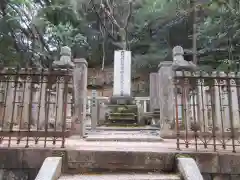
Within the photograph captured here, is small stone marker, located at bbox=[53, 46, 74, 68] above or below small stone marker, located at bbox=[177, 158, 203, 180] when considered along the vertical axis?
above

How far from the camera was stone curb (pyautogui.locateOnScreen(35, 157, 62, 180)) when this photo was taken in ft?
8.76

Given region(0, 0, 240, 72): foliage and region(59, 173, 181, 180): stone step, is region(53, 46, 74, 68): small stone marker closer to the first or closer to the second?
region(59, 173, 181, 180): stone step

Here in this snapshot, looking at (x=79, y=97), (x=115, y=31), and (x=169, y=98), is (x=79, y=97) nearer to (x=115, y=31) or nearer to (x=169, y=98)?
(x=169, y=98)

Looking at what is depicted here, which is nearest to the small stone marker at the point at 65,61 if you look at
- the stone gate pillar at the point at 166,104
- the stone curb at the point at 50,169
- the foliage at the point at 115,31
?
the stone gate pillar at the point at 166,104

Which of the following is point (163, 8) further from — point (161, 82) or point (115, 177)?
point (115, 177)

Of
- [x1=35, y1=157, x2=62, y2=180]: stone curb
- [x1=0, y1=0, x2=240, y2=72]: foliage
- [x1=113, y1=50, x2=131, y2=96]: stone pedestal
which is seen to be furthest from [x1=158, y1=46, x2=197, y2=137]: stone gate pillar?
[x1=0, y1=0, x2=240, y2=72]: foliage

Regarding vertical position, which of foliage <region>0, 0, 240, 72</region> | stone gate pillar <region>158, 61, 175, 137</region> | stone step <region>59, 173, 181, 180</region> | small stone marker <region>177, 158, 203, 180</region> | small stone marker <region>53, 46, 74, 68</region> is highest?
foliage <region>0, 0, 240, 72</region>

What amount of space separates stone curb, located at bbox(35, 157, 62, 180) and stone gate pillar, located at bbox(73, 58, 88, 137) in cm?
250

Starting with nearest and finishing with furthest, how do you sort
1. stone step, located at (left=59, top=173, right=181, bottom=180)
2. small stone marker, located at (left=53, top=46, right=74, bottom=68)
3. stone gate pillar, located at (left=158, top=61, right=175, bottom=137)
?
stone step, located at (left=59, top=173, right=181, bottom=180) → stone gate pillar, located at (left=158, top=61, right=175, bottom=137) → small stone marker, located at (left=53, top=46, right=74, bottom=68)

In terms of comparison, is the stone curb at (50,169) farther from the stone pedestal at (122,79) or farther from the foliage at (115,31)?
the foliage at (115,31)

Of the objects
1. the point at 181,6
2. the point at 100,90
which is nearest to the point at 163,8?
the point at 181,6

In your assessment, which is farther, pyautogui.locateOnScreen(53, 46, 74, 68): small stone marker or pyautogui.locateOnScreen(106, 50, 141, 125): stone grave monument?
pyautogui.locateOnScreen(106, 50, 141, 125): stone grave monument

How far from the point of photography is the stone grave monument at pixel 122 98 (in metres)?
9.85

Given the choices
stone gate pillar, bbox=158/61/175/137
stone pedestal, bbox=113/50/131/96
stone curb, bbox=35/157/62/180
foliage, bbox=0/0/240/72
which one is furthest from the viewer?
foliage, bbox=0/0/240/72
